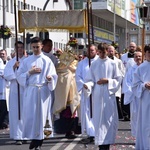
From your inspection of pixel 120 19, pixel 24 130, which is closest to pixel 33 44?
pixel 24 130

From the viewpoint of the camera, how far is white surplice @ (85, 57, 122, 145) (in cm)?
1101

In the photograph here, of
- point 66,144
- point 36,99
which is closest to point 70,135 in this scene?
point 66,144

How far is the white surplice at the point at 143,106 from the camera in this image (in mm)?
10336

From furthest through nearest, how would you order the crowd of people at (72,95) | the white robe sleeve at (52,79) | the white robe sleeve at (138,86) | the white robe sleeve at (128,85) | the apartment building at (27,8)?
1. the apartment building at (27,8)
2. the white robe sleeve at (128,85)
3. the white robe sleeve at (52,79)
4. the crowd of people at (72,95)
5. the white robe sleeve at (138,86)

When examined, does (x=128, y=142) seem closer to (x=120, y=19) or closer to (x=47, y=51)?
(x=47, y=51)

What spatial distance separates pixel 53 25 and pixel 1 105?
3.26 m

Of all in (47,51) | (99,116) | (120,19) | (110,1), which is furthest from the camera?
(120,19)

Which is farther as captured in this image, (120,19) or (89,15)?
(120,19)

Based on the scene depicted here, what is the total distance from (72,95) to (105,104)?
99.8 inches

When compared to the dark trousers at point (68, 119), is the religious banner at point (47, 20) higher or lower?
higher

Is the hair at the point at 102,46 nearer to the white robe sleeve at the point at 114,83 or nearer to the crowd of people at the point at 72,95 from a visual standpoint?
the crowd of people at the point at 72,95

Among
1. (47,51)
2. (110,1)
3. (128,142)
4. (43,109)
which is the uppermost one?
(110,1)

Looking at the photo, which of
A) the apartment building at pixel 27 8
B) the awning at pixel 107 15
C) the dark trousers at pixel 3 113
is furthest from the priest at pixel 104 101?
the awning at pixel 107 15

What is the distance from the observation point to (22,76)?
446 inches
